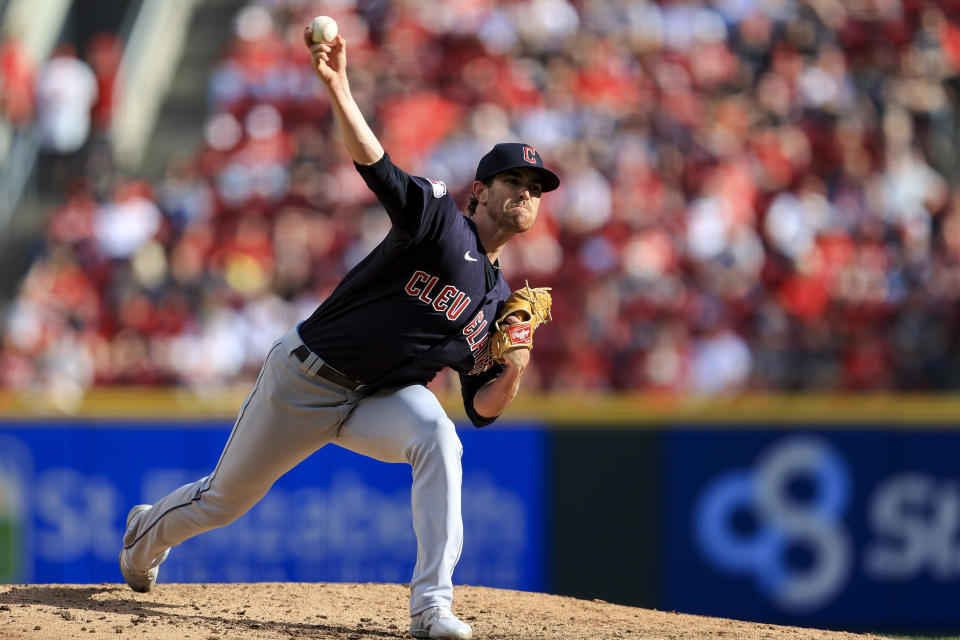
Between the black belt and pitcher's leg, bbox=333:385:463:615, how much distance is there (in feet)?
0.31

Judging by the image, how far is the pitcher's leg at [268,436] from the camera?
4.75 meters

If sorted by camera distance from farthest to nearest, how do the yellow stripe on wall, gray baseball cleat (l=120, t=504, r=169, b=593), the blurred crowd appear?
1. the blurred crowd
2. the yellow stripe on wall
3. gray baseball cleat (l=120, t=504, r=169, b=593)

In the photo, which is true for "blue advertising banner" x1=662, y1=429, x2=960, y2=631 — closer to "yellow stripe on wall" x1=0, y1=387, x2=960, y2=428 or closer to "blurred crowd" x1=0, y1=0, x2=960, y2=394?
"yellow stripe on wall" x1=0, y1=387, x2=960, y2=428

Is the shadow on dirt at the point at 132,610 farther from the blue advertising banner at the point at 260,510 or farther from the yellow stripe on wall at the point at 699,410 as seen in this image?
the yellow stripe on wall at the point at 699,410

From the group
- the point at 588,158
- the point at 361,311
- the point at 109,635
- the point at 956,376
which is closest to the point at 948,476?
Answer: the point at 956,376

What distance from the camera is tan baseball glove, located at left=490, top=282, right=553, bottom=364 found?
4.68 metres

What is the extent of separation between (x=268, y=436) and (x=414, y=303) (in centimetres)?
73

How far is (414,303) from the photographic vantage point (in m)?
4.61

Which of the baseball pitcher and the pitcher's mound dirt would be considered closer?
the baseball pitcher

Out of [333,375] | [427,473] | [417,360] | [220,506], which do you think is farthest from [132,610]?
[417,360]

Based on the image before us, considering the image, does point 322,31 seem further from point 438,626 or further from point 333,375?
point 438,626

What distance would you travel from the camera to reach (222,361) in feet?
32.5

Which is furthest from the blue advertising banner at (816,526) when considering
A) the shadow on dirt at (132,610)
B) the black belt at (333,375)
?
the black belt at (333,375)

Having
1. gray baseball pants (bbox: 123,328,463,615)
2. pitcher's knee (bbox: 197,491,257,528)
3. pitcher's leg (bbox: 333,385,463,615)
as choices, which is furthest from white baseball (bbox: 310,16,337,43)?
pitcher's knee (bbox: 197,491,257,528)
